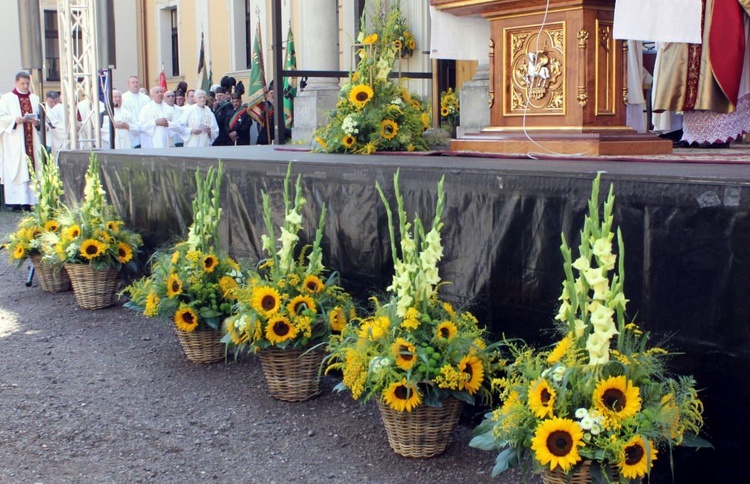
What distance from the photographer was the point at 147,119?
1431 cm

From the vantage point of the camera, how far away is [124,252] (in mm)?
6516

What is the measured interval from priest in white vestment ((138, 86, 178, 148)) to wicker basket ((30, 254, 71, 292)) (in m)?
7.23

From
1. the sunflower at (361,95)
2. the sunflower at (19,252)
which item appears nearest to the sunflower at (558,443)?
the sunflower at (361,95)

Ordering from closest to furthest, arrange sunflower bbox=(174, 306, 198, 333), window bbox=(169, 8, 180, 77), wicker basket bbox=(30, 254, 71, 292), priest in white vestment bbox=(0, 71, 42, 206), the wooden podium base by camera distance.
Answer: sunflower bbox=(174, 306, 198, 333), the wooden podium base, wicker basket bbox=(30, 254, 71, 292), priest in white vestment bbox=(0, 71, 42, 206), window bbox=(169, 8, 180, 77)

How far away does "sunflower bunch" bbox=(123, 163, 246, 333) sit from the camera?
188 inches

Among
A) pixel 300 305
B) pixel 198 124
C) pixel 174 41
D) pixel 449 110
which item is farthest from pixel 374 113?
pixel 174 41

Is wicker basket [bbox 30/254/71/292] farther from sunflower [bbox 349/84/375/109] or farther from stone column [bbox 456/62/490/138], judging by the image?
stone column [bbox 456/62/490/138]

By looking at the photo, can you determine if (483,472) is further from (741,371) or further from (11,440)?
(11,440)

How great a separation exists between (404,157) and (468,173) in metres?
1.65

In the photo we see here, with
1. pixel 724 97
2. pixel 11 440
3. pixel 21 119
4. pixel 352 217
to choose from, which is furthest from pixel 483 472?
pixel 21 119

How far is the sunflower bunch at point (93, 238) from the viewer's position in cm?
640

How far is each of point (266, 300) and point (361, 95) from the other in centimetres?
238

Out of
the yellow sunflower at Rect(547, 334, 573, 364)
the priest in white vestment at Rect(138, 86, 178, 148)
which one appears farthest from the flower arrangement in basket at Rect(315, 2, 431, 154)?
the priest in white vestment at Rect(138, 86, 178, 148)

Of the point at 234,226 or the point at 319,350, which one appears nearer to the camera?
the point at 319,350
